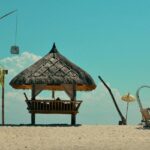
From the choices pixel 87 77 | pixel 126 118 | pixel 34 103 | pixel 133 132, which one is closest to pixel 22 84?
pixel 34 103

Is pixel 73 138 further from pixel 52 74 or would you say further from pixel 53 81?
→ pixel 52 74

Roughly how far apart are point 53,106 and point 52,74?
5.05ft

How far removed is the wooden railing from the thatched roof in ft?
2.85

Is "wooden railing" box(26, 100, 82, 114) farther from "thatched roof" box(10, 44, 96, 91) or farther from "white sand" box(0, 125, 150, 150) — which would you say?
"white sand" box(0, 125, 150, 150)

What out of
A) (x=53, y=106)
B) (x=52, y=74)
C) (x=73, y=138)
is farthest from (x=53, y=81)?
(x=73, y=138)

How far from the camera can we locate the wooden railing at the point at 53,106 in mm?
27203

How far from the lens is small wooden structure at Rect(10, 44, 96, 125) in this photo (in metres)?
27.2

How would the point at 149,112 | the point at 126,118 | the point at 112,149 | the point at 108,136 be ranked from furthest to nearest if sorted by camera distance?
the point at 126,118 < the point at 149,112 < the point at 108,136 < the point at 112,149

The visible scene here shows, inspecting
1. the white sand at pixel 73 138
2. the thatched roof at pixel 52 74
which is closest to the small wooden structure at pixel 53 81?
the thatched roof at pixel 52 74

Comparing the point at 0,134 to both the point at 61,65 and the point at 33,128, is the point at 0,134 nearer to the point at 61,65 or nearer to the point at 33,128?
the point at 33,128

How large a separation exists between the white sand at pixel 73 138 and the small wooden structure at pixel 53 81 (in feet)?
10.2

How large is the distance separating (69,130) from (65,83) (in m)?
4.50

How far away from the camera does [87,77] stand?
2833 cm

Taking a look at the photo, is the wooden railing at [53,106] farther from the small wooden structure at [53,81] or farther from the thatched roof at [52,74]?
the thatched roof at [52,74]
